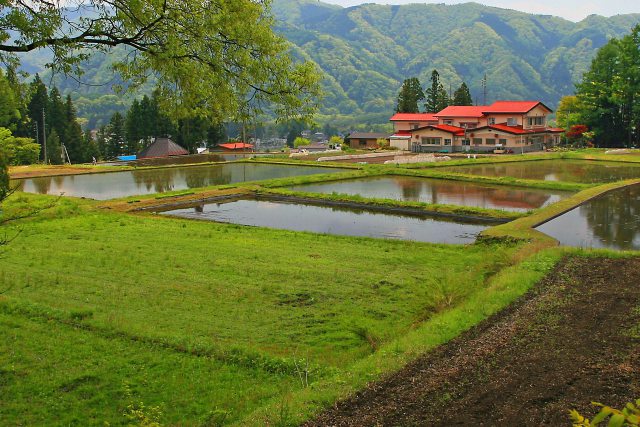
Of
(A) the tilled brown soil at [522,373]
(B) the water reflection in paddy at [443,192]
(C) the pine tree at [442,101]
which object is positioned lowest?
(A) the tilled brown soil at [522,373]

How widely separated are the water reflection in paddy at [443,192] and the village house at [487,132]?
76.0 feet

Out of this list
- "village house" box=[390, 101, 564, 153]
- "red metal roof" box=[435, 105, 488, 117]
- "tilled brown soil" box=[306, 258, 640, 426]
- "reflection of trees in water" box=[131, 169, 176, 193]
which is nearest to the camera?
"tilled brown soil" box=[306, 258, 640, 426]

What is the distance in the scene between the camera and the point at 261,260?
1636 centimetres

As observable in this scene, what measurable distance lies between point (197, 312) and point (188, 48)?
226 inches

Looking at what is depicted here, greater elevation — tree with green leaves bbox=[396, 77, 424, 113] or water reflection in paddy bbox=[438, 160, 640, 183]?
tree with green leaves bbox=[396, 77, 424, 113]

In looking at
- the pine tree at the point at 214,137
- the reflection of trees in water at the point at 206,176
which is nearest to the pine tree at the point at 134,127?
the pine tree at the point at 214,137

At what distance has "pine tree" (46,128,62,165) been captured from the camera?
55719 millimetres

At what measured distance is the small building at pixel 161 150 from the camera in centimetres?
5850

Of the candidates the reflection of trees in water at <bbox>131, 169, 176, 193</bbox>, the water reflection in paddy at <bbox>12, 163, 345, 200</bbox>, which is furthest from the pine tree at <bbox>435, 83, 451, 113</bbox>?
the reflection of trees in water at <bbox>131, 169, 176, 193</bbox>

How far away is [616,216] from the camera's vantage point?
2277cm

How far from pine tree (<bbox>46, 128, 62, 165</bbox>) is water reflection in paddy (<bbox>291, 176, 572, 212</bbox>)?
32091 millimetres

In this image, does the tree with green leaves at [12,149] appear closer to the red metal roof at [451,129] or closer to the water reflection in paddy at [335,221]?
the water reflection in paddy at [335,221]

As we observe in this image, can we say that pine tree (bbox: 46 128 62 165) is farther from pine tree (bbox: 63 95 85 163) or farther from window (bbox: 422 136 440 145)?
window (bbox: 422 136 440 145)

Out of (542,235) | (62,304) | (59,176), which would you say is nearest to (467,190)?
(542,235)
